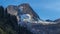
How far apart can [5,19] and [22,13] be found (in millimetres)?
26529

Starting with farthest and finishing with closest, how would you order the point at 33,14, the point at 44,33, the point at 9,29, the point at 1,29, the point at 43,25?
1. the point at 33,14
2. the point at 43,25
3. the point at 44,33
4. the point at 9,29
5. the point at 1,29

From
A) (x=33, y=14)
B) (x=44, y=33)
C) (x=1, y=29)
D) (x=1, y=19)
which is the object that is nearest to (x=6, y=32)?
(x=1, y=29)

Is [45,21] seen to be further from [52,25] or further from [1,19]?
[1,19]

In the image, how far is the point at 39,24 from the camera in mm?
42594

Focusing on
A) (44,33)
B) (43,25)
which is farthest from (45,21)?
(44,33)

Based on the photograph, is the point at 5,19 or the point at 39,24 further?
the point at 39,24

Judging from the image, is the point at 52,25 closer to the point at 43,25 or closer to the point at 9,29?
the point at 43,25

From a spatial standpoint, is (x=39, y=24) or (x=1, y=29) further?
(x=39, y=24)

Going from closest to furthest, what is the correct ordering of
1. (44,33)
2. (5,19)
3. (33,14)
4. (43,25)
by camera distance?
1. (5,19)
2. (44,33)
3. (43,25)
4. (33,14)

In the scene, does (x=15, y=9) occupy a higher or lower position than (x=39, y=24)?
higher

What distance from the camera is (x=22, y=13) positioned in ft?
155

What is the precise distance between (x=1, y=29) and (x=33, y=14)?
2906cm

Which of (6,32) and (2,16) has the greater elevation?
(2,16)

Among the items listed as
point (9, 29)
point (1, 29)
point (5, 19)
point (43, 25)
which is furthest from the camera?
point (43, 25)
